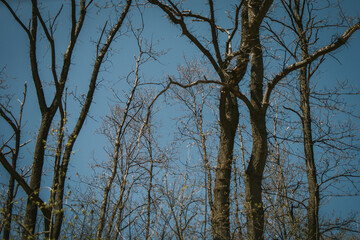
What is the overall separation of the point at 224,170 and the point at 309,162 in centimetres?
202

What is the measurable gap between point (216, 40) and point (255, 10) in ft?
3.75

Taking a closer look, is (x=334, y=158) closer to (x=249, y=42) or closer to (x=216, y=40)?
(x=249, y=42)

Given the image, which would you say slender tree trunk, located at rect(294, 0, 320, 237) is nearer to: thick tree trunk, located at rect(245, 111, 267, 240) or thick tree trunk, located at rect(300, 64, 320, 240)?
thick tree trunk, located at rect(300, 64, 320, 240)

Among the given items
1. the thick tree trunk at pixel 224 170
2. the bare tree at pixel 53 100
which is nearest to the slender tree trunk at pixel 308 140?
the thick tree trunk at pixel 224 170

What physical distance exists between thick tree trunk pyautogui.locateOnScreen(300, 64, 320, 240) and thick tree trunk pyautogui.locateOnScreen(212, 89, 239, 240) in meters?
1.44

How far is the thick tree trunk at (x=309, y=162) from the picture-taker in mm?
5048

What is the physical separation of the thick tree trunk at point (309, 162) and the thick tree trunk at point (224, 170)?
1439mm

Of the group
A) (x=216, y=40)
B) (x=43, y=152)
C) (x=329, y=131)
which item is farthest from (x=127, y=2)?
(x=329, y=131)

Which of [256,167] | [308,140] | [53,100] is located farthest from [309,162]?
[53,100]

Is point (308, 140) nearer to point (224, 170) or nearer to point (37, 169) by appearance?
point (224, 170)

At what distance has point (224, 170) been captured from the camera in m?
4.98

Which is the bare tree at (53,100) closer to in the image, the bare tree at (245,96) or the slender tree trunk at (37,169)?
the slender tree trunk at (37,169)

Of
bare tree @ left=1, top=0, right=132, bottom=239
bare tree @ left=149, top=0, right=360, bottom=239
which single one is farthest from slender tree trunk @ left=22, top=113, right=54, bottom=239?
bare tree @ left=149, top=0, right=360, bottom=239

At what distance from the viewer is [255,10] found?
5.23m
